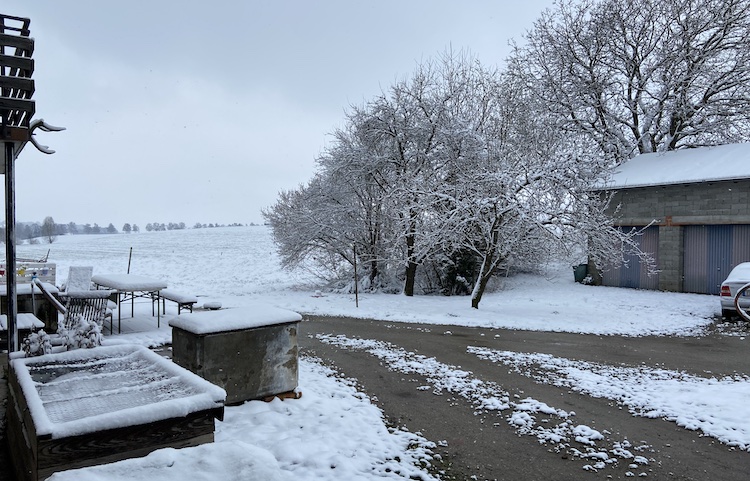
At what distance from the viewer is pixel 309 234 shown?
1741cm

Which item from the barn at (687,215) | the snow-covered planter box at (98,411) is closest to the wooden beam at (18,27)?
the snow-covered planter box at (98,411)

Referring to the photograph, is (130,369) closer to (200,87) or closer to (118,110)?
(200,87)

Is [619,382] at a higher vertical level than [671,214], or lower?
lower

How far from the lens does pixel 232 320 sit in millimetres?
4797

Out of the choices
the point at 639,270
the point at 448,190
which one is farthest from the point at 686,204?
the point at 448,190

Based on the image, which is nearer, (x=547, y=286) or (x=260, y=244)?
(x=547, y=286)

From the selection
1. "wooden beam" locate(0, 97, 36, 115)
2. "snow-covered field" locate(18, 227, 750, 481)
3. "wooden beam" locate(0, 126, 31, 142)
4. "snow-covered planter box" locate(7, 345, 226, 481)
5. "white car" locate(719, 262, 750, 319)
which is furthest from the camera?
"white car" locate(719, 262, 750, 319)

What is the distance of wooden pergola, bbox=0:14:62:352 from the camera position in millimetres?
4047

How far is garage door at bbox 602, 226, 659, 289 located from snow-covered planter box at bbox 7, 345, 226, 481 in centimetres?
1563

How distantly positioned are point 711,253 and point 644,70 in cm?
777

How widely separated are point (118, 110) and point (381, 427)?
1181 cm

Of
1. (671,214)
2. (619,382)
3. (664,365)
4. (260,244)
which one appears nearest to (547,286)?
(671,214)

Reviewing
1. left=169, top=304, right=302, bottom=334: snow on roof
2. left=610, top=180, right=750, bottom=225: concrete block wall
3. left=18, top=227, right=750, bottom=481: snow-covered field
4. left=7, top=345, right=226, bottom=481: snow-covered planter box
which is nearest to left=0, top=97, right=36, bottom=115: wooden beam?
left=7, top=345, right=226, bottom=481: snow-covered planter box

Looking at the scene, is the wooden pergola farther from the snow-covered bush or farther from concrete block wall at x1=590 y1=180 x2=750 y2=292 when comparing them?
concrete block wall at x1=590 y1=180 x2=750 y2=292
